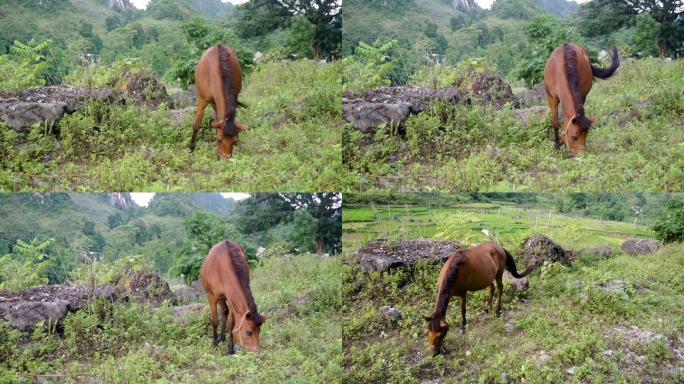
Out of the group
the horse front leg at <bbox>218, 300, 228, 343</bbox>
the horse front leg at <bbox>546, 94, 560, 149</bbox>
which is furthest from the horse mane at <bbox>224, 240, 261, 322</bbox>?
the horse front leg at <bbox>546, 94, 560, 149</bbox>

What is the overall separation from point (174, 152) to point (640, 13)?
4.48 meters

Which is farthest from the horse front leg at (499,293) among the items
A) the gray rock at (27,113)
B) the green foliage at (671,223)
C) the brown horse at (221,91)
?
the gray rock at (27,113)

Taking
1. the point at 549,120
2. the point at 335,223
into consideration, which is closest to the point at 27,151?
the point at 335,223

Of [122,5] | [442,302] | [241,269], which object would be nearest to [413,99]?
[442,302]

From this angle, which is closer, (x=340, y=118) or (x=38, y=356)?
(x=38, y=356)

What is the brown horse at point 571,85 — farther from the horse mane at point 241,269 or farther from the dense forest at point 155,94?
the horse mane at point 241,269

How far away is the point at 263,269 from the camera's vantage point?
6199 mm

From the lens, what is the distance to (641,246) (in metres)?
6.34

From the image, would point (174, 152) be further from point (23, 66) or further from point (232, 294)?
point (23, 66)

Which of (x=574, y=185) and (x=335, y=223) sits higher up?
(x=574, y=185)

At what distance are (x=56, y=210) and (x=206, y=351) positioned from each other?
1802 millimetres

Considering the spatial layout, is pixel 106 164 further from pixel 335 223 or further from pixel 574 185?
pixel 574 185

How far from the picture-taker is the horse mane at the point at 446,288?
18.6ft

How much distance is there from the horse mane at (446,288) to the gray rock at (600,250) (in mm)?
1284
